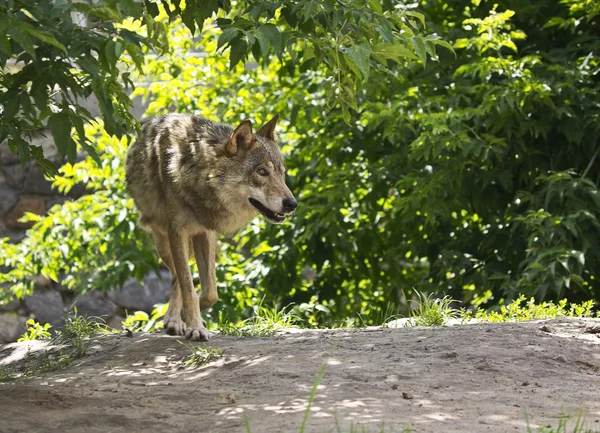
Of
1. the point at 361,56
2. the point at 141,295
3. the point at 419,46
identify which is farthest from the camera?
the point at 141,295

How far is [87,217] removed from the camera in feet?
34.2

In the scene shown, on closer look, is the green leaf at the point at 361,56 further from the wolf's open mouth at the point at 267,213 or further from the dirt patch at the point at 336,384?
the wolf's open mouth at the point at 267,213

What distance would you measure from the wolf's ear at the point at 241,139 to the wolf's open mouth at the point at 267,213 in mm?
388

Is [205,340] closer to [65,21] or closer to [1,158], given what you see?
[65,21]

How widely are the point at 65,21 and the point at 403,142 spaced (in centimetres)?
622

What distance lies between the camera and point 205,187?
273 inches

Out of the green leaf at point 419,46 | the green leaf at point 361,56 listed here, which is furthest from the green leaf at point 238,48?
the green leaf at point 419,46

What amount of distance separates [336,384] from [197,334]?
1.77m

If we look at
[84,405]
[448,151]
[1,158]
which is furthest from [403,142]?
[1,158]

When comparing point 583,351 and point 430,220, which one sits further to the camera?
point 430,220

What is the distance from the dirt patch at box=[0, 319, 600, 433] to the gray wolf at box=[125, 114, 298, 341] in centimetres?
61

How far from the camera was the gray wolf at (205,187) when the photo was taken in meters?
6.88

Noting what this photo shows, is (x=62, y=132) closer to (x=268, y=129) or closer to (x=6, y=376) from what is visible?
(x=6, y=376)

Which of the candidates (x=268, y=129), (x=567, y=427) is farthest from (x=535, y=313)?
(x=567, y=427)
